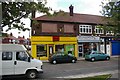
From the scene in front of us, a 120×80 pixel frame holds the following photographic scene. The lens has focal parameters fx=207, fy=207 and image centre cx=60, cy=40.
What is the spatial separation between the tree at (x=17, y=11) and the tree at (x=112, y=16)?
6.00 metres

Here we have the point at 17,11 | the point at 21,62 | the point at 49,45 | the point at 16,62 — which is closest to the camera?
the point at 17,11

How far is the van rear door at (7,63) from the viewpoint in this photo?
13.9m

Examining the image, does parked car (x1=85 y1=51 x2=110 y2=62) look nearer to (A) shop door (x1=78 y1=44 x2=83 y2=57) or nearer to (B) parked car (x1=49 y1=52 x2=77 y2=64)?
(B) parked car (x1=49 y1=52 x2=77 y2=64)

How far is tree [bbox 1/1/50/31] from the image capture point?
8688 mm

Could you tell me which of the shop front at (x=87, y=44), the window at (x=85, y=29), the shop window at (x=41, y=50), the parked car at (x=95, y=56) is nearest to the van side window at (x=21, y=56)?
the parked car at (x=95, y=56)

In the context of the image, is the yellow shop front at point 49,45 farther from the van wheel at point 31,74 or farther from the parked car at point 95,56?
the van wheel at point 31,74

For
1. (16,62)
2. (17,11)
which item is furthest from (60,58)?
(17,11)

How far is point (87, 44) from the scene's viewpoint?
3456 centimetres

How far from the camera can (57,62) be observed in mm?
25719

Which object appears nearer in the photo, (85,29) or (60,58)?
(60,58)

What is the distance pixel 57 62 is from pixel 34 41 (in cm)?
649

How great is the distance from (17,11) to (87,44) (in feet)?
87.1

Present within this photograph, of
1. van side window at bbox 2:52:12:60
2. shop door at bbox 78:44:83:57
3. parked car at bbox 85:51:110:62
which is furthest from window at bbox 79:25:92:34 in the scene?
van side window at bbox 2:52:12:60

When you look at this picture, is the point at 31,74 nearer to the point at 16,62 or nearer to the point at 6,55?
the point at 16,62
